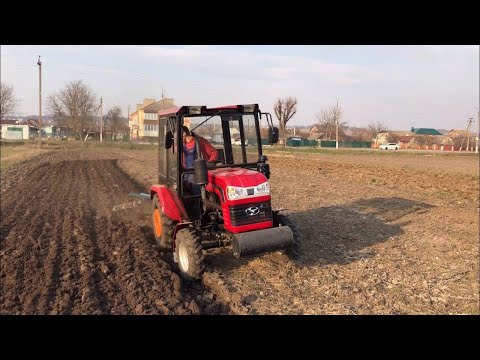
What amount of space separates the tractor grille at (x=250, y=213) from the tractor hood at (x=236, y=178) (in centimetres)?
29

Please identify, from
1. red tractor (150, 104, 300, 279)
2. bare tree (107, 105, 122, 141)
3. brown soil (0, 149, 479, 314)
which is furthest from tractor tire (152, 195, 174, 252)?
bare tree (107, 105, 122, 141)

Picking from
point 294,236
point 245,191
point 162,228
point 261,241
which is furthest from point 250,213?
point 162,228

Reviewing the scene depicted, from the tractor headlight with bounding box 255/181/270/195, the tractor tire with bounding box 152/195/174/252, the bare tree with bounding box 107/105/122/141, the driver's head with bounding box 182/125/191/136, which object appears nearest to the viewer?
the tractor headlight with bounding box 255/181/270/195

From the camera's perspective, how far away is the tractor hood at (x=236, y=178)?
5449 millimetres

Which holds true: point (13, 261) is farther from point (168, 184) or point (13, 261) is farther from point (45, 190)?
point (45, 190)

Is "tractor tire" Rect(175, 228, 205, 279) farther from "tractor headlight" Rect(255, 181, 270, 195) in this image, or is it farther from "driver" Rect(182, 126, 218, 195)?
"tractor headlight" Rect(255, 181, 270, 195)

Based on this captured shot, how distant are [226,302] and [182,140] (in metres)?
2.46

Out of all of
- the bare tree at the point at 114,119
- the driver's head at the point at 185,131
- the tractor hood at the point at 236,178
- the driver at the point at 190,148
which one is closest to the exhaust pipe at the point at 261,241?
the tractor hood at the point at 236,178

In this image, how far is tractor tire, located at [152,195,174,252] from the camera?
6477mm

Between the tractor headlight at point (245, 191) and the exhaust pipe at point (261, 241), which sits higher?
the tractor headlight at point (245, 191)

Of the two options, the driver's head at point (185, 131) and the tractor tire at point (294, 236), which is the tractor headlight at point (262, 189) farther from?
the driver's head at point (185, 131)

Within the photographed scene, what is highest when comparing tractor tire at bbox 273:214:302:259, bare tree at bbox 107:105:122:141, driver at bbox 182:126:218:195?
bare tree at bbox 107:105:122:141

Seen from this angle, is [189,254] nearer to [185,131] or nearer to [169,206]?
[169,206]
